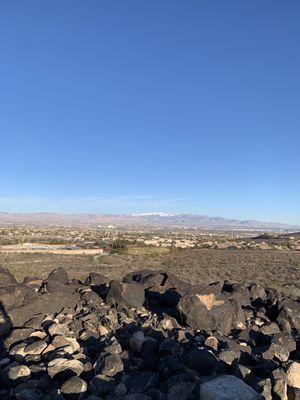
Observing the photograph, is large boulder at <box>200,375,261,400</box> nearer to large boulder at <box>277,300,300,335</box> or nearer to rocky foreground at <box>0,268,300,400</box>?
rocky foreground at <box>0,268,300,400</box>

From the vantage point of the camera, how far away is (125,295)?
1323cm

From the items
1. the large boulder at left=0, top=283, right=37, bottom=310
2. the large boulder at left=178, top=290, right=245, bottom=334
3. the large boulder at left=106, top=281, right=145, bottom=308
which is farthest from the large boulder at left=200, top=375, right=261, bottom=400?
the large boulder at left=0, top=283, right=37, bottom=310

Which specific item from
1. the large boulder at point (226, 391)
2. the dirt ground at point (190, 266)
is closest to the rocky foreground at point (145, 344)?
the large boulder at point (226, 391)

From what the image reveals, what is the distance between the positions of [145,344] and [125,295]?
4120 millimetres

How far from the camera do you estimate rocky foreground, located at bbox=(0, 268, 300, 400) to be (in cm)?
734

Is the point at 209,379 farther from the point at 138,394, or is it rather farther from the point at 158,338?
the point at 158,338

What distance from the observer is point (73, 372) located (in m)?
7.95

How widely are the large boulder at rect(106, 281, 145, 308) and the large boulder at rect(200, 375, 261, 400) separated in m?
6.45

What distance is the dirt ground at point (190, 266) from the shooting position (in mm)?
30825

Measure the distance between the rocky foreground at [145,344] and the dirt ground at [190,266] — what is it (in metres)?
15.2

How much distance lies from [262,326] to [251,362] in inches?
119

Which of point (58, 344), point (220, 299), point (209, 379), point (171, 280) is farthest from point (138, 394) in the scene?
point (171, 280)

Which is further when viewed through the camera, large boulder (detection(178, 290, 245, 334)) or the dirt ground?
the dirt ground

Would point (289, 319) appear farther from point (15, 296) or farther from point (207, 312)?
point (15, 296)
